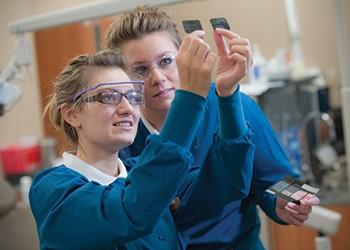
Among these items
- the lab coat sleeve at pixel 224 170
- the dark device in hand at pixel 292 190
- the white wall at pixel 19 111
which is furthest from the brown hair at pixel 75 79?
the white wall at pixel 19 111

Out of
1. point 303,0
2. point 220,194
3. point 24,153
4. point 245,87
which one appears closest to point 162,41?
point 220,194

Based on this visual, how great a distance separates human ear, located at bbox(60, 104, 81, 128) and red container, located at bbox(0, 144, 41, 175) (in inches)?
98.5

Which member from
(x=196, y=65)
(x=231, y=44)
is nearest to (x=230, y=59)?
(x=231, y=44)

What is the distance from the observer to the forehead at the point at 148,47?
108cm

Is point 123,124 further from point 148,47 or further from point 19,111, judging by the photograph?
point 19,111

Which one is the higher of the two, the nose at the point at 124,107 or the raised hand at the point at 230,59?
the raised hand at the point at 230,59

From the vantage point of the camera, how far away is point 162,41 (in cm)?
109

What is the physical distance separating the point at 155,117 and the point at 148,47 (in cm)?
16

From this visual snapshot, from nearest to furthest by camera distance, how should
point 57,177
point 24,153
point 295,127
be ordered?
point 57,177, point 295,127, point 24,153

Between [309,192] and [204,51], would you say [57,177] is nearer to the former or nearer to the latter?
[204,51]

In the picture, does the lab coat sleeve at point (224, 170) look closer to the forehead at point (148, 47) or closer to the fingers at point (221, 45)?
the fingers at point (221, 45)

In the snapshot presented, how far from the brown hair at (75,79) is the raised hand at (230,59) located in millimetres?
214

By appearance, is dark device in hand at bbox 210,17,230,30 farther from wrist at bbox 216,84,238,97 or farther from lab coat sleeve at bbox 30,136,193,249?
lab coat sleeve at bbox 30,136,193,249

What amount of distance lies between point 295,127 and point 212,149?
1839mm
